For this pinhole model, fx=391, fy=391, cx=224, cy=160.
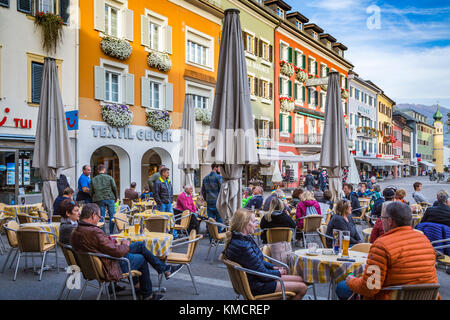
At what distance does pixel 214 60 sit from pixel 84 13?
8.20m

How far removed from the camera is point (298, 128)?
31.7 m

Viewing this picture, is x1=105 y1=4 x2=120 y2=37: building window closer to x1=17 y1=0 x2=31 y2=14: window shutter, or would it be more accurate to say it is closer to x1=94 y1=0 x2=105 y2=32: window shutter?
x1=94 y1=0 x2=105 y2=32: window shutter

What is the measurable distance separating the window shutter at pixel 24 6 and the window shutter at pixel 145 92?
5.34 m

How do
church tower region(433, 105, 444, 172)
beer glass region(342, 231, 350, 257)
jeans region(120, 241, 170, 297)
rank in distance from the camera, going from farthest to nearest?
church tower region(433, 105, 444, 172) → jeans region(120, 241, 170, 297) → beer glass region(342, 231, 350, 257)

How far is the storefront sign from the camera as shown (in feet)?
51.4

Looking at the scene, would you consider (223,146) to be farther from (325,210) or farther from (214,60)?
(214,60)

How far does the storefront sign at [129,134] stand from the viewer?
15.7 metres

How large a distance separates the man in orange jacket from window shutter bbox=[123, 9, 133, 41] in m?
15.9

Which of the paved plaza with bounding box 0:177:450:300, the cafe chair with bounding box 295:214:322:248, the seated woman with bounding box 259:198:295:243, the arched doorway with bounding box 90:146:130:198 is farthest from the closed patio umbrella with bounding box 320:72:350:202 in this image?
the arched doorway with bounding box 90:146:130:198

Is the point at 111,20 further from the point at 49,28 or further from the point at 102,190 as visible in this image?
the point at 102,190

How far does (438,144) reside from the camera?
78.7 metres

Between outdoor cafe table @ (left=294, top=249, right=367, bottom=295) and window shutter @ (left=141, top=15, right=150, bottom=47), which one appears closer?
outdoor cafe table @ (left=294, top=249, right=367, bottom=295)
